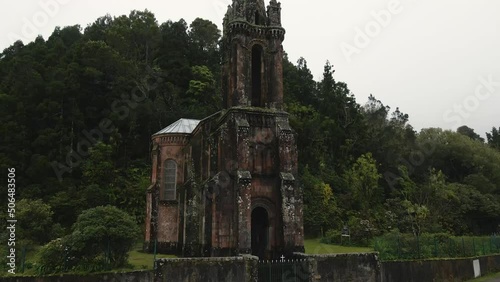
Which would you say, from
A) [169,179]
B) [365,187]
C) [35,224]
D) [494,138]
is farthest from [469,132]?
[35,224]

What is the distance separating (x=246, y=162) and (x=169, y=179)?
10516mm

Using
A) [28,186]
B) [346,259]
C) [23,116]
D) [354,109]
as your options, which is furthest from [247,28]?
[354,109]

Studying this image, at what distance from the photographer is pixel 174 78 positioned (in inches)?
2195

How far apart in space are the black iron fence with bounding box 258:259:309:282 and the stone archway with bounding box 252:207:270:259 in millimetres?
4848

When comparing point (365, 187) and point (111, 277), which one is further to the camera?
point (365, 187)

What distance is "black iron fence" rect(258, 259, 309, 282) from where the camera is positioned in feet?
54.1

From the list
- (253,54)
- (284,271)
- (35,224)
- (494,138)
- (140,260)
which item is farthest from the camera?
(494,138)

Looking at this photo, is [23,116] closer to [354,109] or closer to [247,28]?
[247,28]

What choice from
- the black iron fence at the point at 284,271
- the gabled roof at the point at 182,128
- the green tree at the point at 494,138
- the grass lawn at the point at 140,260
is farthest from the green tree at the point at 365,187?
the green tree at the point at 494,138

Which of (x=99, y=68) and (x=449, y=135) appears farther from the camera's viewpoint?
(x=449, y=135)

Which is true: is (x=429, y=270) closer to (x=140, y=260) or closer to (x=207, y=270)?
(x=207, y=270)

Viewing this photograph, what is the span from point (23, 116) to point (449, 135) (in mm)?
62853

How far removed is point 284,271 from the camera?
659 inches

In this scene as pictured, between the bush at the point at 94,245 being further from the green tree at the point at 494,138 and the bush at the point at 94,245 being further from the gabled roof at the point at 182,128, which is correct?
the green tree at the point at 494,138
